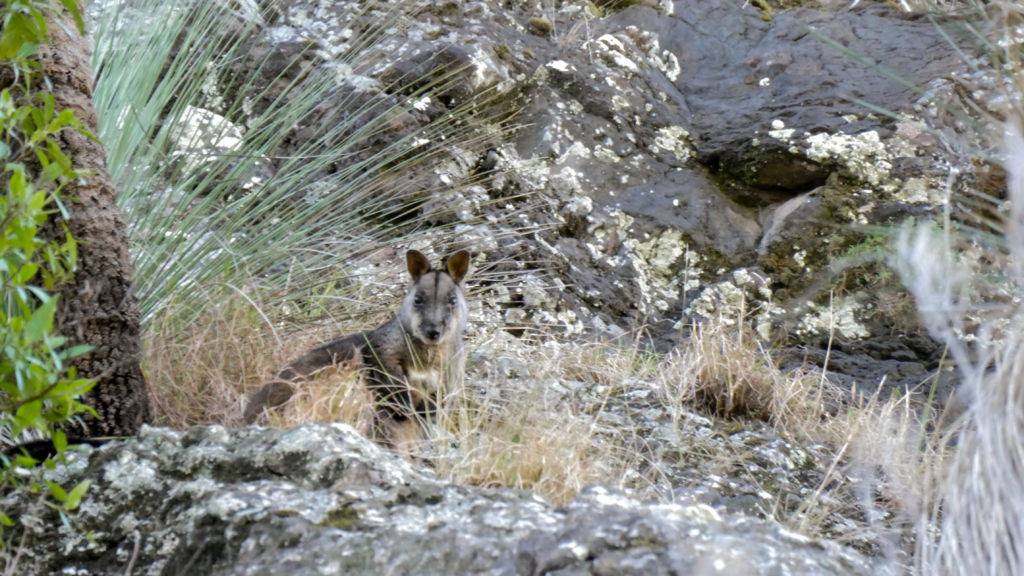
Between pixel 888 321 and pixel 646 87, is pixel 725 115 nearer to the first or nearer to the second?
pixel 646 87

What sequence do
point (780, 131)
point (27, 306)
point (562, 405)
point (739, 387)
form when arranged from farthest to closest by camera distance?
point (780, 131), point (739, 387), point (562, 405), point (27, 306)

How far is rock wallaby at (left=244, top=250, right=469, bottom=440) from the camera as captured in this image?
15.1ft

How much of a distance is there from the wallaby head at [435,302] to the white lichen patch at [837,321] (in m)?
2.32

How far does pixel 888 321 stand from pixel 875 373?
0.44m

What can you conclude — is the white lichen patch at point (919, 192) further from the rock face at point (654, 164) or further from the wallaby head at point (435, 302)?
the wallaby head at point (435, 302)

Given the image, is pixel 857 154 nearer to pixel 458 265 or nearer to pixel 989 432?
pixel 458 265

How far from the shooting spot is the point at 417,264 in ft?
17.5

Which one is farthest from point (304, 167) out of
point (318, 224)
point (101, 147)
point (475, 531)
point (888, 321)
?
point (888, 321)

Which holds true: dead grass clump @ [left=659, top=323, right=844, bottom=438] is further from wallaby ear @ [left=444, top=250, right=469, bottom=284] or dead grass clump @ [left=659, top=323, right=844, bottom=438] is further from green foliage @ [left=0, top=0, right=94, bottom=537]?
green foliage @ [left=0, top=0, right=94, bottom=537]

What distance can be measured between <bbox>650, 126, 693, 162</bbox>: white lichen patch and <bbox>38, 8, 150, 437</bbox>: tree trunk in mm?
4441

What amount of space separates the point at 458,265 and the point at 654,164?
2.32 metres

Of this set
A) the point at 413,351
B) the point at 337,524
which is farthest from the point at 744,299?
the point at 337,524

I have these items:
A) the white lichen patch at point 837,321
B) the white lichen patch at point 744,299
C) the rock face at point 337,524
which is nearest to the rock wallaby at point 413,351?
the rock face at point 337,524

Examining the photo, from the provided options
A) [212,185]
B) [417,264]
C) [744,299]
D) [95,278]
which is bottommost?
[744,299]
